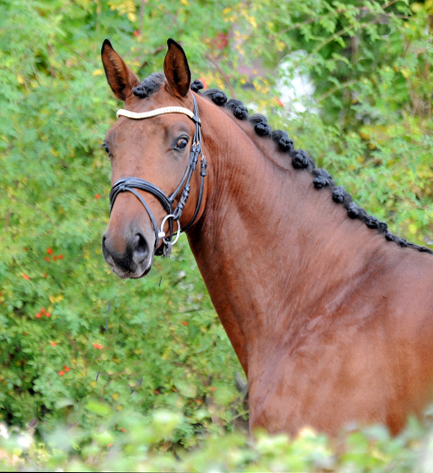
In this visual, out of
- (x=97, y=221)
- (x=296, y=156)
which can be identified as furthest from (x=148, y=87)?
(x=97, y=221)

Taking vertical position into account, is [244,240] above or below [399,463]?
above

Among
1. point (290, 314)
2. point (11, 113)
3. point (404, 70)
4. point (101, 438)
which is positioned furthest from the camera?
point (404, 70)

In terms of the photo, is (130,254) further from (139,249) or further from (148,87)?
(148,87)

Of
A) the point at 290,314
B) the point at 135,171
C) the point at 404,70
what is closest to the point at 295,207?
the point at 290,314

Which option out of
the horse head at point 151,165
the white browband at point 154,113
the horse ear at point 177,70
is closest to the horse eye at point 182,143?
the horse head at point 151,165

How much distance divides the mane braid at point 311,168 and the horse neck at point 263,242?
41 millimetres

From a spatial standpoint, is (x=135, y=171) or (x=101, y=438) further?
(x=135, y=171)

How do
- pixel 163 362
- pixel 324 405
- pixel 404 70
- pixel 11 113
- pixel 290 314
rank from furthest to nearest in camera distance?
pixel 404 70 < pixel 163 362 < pixel 11 113 < pixel 290 314 < pixel 324 405

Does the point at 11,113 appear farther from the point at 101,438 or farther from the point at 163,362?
the point at 101,438

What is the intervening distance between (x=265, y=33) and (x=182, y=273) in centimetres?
254

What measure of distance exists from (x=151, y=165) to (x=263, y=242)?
73 centimetres

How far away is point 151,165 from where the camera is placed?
2863 mm

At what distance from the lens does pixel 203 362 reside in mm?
4387

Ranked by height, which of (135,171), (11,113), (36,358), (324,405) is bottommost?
(36,358)
